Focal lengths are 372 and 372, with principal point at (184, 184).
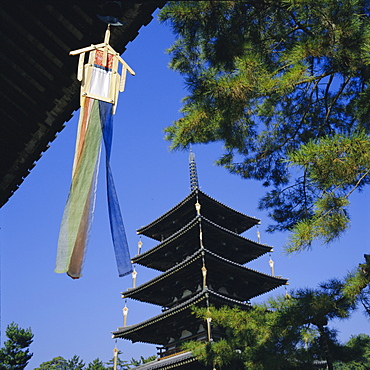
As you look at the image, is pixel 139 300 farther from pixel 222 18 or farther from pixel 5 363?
pixel 5 363

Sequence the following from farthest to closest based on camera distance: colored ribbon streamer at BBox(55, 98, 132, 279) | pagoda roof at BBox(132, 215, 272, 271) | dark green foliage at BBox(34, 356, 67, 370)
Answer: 1. dark green foliage at BBox(34, 356, 67, 370)
2. pagoda roof at BBox(132, 215, 272, 271)
3. colored ribbon streamer at BBox(55, 98, 132, 279)

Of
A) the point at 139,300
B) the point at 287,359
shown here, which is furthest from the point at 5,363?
the point at 287,359

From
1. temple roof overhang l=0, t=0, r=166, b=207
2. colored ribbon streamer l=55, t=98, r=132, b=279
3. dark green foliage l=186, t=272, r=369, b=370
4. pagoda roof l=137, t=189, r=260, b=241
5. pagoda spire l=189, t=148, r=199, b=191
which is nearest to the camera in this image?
colored ribbon streamer l=55, t=98, r=132, b=279

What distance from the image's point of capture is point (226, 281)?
49.6 ft

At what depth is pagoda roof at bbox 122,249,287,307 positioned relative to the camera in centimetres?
1427

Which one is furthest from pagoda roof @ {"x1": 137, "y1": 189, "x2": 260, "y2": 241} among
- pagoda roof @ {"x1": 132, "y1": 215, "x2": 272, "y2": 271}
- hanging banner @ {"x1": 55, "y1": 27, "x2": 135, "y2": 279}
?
hanging banner @ {"x1": 55, "y1": 27, "x2": 135, "y2": 279}

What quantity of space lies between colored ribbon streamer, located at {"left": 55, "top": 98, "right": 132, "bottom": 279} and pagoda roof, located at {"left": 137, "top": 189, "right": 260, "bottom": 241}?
44.6ft

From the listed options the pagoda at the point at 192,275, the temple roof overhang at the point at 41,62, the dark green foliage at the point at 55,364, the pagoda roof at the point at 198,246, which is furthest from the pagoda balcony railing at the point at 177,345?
the dark green foliage at the point at 55,364

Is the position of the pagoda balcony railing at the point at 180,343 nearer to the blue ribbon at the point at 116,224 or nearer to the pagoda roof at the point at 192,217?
the pagoda roof at the point at 192,217

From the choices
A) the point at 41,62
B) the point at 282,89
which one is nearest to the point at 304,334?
the point at 282,89

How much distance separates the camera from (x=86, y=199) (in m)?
2.59

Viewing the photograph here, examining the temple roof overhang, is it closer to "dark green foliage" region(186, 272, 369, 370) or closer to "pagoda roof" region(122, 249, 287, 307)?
"dark green foliage" region(186, 272, 369, 370)

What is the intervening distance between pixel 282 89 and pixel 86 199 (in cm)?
308

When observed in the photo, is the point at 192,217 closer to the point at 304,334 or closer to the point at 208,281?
the point at 208,281
